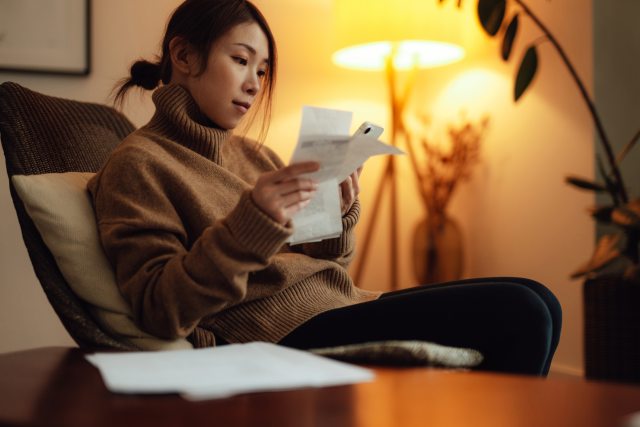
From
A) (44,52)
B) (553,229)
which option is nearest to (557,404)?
(553,229)

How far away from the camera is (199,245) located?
0.99 m

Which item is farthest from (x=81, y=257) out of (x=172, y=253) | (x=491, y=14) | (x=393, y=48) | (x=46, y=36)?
(x=393, y=48)

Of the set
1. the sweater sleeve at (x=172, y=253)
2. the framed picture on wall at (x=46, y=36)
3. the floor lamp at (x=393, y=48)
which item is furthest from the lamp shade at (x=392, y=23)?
the sweater sleeve at (x=172, y=253)

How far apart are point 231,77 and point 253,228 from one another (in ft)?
1.26

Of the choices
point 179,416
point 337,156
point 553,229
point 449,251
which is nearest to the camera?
point 179,416

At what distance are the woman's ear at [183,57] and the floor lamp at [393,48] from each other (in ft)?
3.85

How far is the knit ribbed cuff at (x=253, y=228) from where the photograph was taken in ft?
3.16

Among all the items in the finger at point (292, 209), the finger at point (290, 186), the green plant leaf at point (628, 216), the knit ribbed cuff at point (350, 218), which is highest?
the finger at point (290, 186)

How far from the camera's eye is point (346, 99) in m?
2.75

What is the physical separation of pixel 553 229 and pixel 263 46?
146 cm

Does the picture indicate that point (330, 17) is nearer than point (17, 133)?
No

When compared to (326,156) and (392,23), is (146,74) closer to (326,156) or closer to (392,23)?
(326,156)

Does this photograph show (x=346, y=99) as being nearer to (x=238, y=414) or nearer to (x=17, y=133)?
(x=17, y=133)

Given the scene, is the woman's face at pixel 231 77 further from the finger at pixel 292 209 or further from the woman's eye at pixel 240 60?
the finger at pixel 292 209
